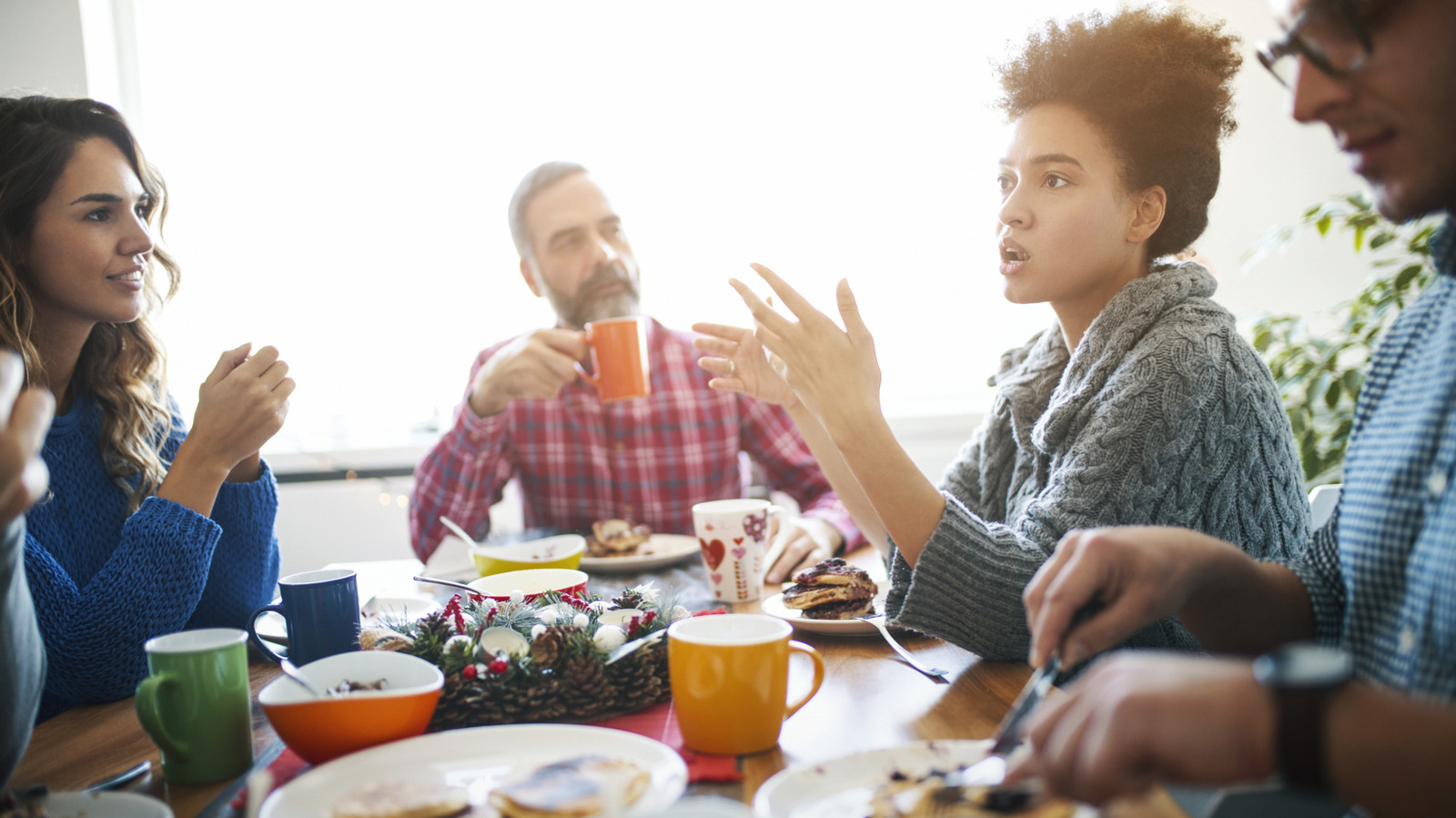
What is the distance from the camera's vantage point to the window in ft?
10.3

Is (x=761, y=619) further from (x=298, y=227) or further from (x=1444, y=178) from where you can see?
(x=298, y=227)

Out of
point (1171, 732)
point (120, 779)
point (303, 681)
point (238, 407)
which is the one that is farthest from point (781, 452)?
point (1171, 732)

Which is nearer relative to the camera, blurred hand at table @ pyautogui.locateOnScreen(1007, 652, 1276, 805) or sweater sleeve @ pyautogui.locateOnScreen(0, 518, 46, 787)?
blurred hand at table @ pyautogui.locateOnScreen(1007, 652, 1276, 805)

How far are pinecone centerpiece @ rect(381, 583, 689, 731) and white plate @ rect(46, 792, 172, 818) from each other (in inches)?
10.2

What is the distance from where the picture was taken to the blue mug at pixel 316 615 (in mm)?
1021

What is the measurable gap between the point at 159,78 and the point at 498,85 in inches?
47.7

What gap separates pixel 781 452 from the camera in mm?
2252

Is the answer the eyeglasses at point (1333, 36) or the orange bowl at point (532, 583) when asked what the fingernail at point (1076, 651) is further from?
the orange bowl at point (532, 583)

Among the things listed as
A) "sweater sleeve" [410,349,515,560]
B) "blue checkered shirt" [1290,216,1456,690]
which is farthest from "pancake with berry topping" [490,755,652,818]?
"sweater sleeve" [410,349,515,560]

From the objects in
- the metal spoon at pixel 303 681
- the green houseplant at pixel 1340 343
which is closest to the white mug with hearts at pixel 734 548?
the metal spoon at pixel 303 681

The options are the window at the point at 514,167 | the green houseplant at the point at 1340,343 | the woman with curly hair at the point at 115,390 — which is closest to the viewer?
the woman with curly hair at the point at 115,390

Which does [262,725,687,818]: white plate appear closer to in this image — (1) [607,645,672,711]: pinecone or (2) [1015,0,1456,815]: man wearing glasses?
(1) [607,645,672,711]: pinecone

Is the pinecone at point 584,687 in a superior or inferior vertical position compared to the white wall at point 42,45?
inferior

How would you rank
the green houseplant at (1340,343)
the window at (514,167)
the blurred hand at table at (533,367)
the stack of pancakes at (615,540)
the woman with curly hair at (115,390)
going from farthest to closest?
the window at (514,167) < the green houseplant at (1340,343) < the blurred hand at table at (533,367) < the stack of pancakes at (615,540) < the woman with curly hair at (115,390)
